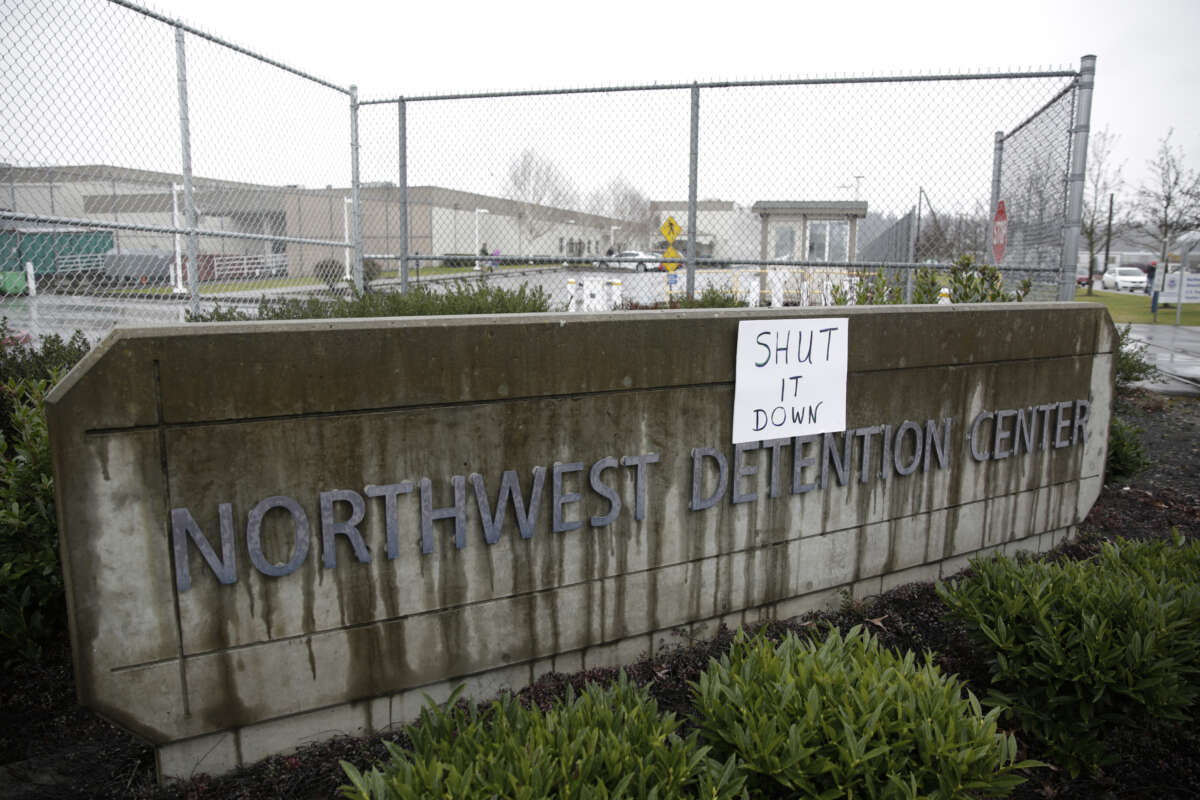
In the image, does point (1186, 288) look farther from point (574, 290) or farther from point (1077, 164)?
point (1077, 164)

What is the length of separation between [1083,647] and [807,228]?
524 centimetres

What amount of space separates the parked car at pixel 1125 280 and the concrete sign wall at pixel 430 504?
5148 cm

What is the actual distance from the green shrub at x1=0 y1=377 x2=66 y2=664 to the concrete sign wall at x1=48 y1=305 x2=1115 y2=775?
0.99m

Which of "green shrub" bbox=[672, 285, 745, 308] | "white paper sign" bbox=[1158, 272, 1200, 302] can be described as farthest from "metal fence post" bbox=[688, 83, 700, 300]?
"white paper sign" bbox=[1158, 272, 1200, 302]

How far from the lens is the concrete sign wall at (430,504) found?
246 centimetres

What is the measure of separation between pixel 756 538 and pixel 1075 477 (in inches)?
95.8

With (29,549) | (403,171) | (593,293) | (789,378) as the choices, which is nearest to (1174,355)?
(593,293)

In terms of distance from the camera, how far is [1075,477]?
16.3 feet

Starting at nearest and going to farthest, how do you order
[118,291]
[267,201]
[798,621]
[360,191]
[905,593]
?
[798,621] < [905,593] < [118,291] < [267,201] < [360,191]

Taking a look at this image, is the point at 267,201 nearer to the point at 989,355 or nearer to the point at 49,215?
the point at 49,215

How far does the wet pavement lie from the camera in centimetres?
1159

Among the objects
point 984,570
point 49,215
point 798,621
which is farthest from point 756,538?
point 49,215

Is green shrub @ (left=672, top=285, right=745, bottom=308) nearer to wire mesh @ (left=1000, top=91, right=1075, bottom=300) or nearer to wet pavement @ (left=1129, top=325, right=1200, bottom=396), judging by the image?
wire mesh @ (left=1000, top=91, right=1075, bottom=300)

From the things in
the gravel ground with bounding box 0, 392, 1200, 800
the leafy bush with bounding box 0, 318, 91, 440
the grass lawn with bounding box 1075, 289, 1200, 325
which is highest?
the leafy bush with bounding box 0, 318, 91, 440
